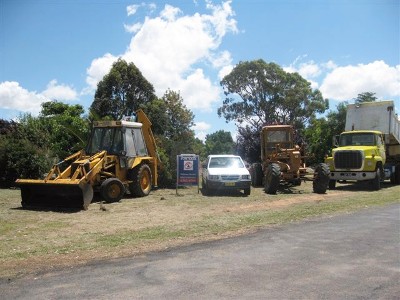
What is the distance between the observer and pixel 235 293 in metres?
4.82

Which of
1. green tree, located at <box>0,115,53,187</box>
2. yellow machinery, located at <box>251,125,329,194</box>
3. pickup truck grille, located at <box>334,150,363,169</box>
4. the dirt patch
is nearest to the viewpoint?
the dirt patch

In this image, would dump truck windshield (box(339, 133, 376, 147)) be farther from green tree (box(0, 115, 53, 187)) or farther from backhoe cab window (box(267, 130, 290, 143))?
green tree (box(0, 115, 53, 187))

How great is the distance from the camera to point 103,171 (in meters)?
13.5

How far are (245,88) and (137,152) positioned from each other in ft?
86.6

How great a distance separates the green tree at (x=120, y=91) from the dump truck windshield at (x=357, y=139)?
1992 cm

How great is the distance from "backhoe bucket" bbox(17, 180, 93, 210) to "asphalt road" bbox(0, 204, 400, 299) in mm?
5365

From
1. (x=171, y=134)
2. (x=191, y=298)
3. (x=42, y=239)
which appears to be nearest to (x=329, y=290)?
(x=191, y=298)

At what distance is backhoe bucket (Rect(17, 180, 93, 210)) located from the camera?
1143 cm

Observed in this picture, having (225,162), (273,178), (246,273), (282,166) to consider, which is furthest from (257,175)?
(246,273)

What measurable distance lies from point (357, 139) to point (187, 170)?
336 inches

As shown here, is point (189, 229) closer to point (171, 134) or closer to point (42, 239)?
point (42, 239)

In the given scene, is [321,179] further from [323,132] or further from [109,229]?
[323,132]

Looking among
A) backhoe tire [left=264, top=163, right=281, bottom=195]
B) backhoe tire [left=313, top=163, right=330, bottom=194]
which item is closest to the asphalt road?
backhoe tire [left=264, top=163, right=281, bottom=195]

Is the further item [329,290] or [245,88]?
[245,88]
